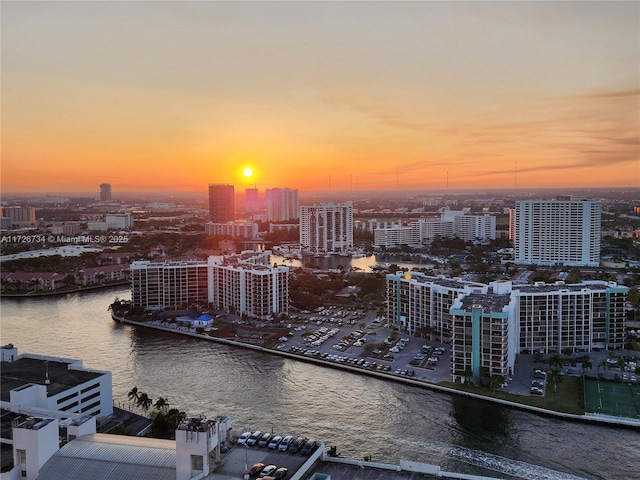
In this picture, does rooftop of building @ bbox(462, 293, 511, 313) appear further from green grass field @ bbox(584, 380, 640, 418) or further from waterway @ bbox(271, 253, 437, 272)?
waterway @ bbox(271, 253, 437, 272)

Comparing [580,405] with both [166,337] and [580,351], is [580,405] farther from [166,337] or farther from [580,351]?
[166,337]

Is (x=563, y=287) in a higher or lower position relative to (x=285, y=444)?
higher

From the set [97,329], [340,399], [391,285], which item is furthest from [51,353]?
[391,285]

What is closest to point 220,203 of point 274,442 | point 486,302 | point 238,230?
point 238,230

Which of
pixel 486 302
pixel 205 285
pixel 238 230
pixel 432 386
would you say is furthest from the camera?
pixel 238 230

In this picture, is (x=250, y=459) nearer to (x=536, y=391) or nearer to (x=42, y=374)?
(x=42, y=374)

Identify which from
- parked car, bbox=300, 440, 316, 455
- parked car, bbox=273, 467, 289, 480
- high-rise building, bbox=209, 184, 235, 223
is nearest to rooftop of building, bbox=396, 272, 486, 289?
parked car, bbox=300, 440, 316, 455

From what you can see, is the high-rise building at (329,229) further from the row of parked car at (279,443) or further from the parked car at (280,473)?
the parked car at (280,473)
